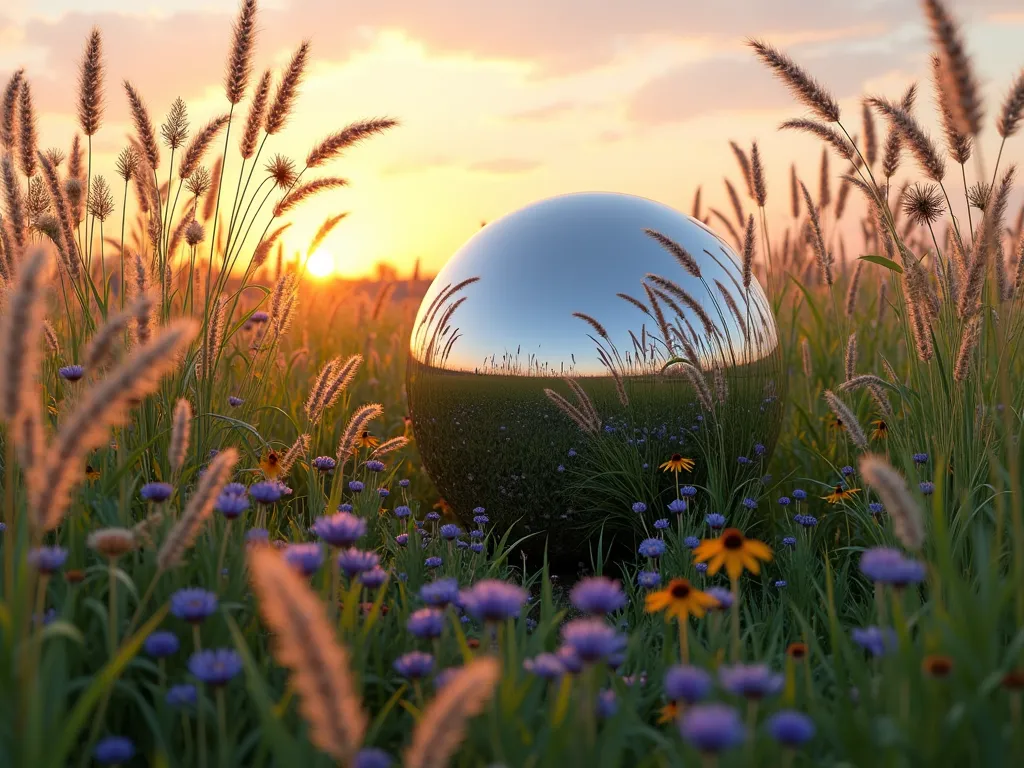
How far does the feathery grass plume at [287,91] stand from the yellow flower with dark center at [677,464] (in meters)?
2.50

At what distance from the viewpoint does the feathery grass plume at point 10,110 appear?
3973 mm

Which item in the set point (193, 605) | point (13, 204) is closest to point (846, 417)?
point (193, 605)

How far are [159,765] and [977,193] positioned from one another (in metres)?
4.05

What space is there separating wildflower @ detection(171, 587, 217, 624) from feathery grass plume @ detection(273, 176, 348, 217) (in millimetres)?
2612

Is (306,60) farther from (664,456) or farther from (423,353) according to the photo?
(664,456)

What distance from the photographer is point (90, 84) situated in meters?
3.88

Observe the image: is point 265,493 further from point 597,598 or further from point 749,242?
point 749,242

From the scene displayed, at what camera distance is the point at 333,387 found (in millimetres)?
3609

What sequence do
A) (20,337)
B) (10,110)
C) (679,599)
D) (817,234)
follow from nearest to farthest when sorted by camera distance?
1. (20,337)
2. (679,599)
3. (10,110)
4. (817,234)

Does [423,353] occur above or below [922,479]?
above

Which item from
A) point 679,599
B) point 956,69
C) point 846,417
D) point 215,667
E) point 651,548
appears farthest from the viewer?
point 846,417

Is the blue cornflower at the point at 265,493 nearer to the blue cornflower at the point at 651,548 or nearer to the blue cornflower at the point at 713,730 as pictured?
the blue cornflower at the point at 651,548

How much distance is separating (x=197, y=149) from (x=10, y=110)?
1002mm

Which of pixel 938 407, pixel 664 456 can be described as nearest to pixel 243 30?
pixel 664 456
